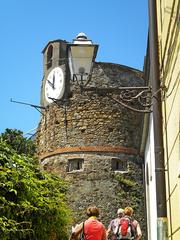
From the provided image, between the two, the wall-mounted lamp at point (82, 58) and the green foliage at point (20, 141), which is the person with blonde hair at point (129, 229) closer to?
the wall-mounted lamp at point (82, 58)

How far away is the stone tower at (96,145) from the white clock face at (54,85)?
263 mm

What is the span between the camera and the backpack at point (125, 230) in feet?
28.3

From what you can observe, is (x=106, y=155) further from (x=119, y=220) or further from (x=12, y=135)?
(x=119, y=220)

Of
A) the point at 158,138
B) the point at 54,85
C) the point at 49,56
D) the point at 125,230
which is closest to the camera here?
the point at 158,138

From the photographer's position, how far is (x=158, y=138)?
5656 mm

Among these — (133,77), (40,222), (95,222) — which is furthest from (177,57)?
(133,77)

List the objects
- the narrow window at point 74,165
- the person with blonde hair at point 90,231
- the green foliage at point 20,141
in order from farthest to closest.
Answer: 1. the green foliage at point 20,141
2. the narrow window at point 74,165
3. the person with blonde hair at point 90,231

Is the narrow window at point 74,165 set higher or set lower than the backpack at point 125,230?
higher

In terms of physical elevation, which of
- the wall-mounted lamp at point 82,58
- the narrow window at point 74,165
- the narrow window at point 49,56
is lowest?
the wall-mounted lamp at point 82,58

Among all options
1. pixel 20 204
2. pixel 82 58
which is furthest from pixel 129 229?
pixel 82 58

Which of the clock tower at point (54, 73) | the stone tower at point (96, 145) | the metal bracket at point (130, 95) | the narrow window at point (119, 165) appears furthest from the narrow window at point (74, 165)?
the metal bracket at point (130, 95)

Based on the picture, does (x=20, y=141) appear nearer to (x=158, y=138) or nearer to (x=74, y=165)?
(x=74, y=165)

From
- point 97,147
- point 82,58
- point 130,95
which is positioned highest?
point 97,147

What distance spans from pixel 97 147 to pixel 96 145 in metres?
0.12
